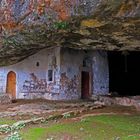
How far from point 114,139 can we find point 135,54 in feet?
41.0

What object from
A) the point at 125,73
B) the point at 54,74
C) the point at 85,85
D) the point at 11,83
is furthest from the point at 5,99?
the point at 125,73

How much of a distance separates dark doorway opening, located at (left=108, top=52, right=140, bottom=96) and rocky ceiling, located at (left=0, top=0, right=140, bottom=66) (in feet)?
24.6

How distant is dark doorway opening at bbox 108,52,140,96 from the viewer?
20.7 meters

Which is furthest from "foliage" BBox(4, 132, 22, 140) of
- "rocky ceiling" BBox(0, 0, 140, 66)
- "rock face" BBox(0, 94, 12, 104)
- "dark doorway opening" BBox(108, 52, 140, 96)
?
"dark doorway opening" BBox(108, 52, 140, 96)

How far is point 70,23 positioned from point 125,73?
11692 mm

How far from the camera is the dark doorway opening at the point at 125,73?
20.7 m

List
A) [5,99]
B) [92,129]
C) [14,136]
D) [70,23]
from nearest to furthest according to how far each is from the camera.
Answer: [14,136] → [92,129] → [70,23] → [5,99]

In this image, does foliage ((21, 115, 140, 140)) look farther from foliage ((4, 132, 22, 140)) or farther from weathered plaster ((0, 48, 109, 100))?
weathered plaster ((0, 48, 109, 100))

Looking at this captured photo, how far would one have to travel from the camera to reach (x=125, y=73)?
21.2 m

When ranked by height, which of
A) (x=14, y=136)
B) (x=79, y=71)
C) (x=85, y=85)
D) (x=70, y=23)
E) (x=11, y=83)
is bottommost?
(x=14, y=136)

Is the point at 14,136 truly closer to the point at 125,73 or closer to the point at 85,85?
the point at 85,85

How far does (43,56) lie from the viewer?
1739 cm

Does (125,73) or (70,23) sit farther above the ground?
(70,23)

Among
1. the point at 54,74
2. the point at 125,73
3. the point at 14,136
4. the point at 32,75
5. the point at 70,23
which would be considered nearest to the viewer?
the point at 14,136
